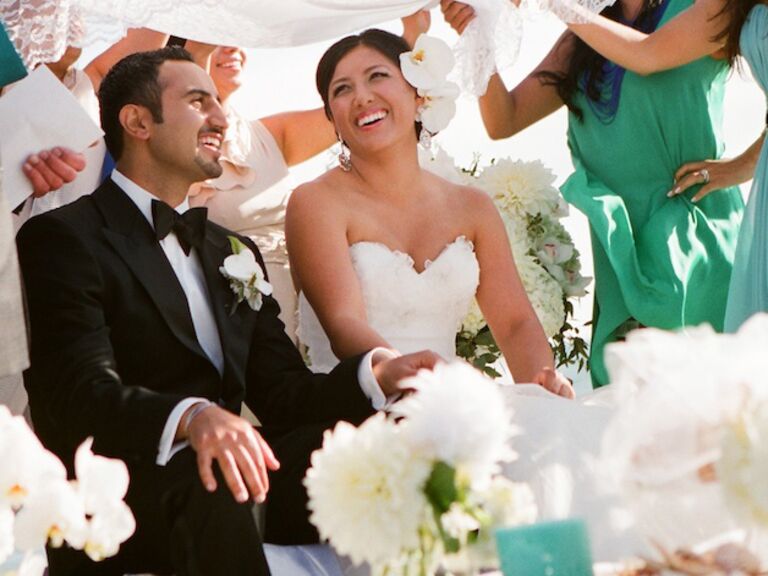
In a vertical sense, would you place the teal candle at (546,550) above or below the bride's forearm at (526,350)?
above

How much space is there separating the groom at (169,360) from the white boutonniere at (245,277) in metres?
0.03

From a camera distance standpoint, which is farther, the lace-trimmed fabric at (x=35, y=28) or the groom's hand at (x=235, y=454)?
the lace-trimmed fabric at (x=35, y=28)

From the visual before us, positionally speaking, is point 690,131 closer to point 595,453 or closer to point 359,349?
point 359,349

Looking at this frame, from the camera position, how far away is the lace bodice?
4125 millimetres

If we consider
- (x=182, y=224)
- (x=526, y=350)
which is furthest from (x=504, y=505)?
(x=526, y=350)

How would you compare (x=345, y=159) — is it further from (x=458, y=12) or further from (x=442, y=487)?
(x=442, y=487)

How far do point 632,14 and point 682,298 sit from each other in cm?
100

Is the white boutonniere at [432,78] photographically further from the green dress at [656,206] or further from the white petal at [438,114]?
the green dress at [656,206]

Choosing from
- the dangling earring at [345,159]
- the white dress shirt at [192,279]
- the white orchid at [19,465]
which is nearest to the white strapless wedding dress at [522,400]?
the dangling earring at [345,159]

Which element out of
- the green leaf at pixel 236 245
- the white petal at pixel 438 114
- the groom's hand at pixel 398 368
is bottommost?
the groom's hand at pixel 398 368

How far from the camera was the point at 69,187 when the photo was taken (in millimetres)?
4086

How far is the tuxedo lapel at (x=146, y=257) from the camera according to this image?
3.31 meters

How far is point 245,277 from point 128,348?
0.42 m

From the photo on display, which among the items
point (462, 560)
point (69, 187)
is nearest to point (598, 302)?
point (69, 187)
